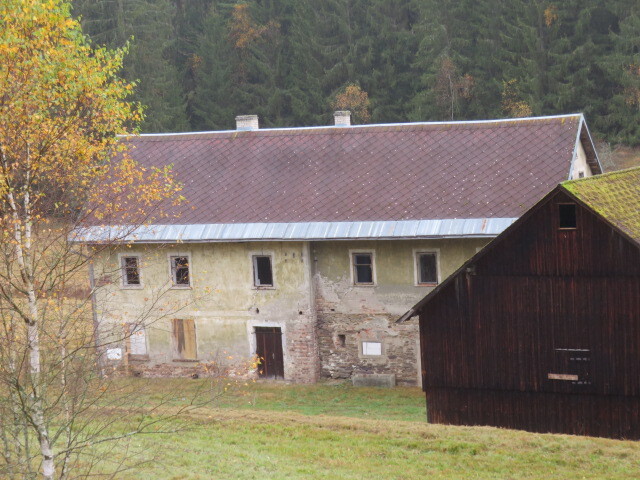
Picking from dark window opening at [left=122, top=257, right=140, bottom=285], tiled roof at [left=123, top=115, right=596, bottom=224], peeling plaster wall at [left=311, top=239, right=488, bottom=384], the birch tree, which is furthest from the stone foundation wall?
the birch tree

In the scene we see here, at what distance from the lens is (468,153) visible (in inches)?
1065

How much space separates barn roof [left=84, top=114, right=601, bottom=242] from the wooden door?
2975 millimetres

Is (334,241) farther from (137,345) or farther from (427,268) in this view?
(137,345)

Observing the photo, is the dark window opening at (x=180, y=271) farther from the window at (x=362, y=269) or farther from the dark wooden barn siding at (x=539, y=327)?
the dark wooden barn siding at (x=539, y=327)

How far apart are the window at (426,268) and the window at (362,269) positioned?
1355 mm

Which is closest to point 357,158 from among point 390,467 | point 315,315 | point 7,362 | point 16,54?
point 315,315

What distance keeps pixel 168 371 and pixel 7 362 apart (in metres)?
16.1

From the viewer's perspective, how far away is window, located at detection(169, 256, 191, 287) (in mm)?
27266

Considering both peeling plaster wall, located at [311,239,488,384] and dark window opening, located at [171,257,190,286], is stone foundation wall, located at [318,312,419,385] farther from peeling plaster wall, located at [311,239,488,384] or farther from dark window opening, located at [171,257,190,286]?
dark window opening, located at [171,257,190,286]

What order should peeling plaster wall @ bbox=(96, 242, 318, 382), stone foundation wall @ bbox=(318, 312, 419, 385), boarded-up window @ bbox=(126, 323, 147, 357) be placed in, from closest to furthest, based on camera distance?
1. stone foundation wall @ bbox=(318, 312, 419, 385)
2. peeling plaster wall @ bbox=(96, 242, 318, 382)
3. boarded-up window @ bbox=(126, 323, 147, 357)

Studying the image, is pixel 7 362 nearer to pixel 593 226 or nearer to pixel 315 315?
pixel 593 226

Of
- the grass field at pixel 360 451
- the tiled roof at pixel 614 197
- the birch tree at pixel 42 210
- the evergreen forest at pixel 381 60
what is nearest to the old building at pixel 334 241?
the tiled roof at pixel 614 197

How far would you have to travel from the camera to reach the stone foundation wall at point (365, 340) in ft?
84.2

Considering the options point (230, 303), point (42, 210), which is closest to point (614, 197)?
point (42, 210)
